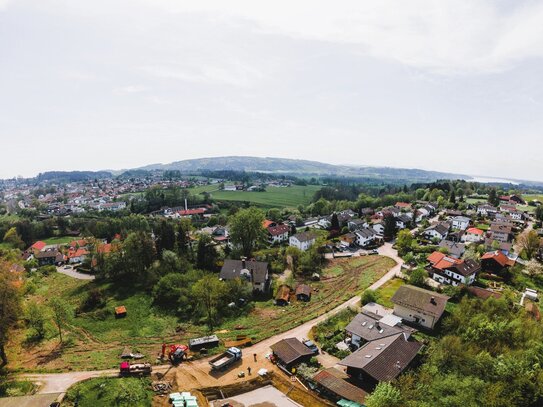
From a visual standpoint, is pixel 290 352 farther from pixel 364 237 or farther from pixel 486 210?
pixel 486 210

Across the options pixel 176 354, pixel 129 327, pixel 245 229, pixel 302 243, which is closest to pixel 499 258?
pixel 302 243

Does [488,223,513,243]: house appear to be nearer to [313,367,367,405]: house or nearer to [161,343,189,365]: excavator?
[313,367,367,405]: house

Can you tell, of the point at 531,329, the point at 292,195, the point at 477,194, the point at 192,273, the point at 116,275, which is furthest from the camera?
the point at 292,195

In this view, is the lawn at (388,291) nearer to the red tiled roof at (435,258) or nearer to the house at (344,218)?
the red tiled roof at (435,258)

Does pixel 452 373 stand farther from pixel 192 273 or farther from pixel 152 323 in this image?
pixel 192 273

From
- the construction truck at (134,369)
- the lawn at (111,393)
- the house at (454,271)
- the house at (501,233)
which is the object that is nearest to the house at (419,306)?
the house at (454,271)

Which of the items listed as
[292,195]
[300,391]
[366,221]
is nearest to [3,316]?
[300,391]
